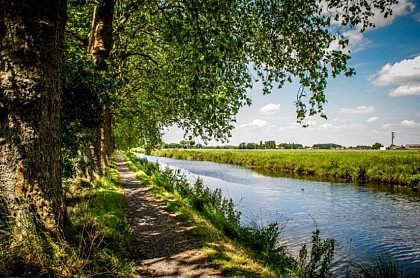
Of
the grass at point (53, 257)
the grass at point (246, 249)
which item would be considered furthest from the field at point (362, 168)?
the grass at point (53, 257)

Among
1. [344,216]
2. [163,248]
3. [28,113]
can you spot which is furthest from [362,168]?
[28,113]

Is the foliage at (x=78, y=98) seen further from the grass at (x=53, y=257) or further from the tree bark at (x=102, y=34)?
the grass at (x=53, y=257)

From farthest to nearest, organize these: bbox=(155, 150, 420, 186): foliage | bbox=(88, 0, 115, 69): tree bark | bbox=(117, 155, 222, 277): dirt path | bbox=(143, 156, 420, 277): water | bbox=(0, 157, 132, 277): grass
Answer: bbox=(155, 150, 420, 186): foliage → bbox=(88, 0, 115, 69): tree bark → bbox=(143, 156, 420, 277): water → bbox=(117, 155, 222, 277): dirt path → bbox=(0, 157, 132, 277): grass

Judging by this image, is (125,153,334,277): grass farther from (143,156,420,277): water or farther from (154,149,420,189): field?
(154,149,420,189): field

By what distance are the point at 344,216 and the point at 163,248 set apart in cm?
1253

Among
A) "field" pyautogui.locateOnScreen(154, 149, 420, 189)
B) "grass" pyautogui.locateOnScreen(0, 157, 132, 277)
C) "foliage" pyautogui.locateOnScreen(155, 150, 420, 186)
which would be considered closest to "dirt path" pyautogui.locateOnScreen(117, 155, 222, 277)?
"grass" pyautogui.locateOnScreen(0, 157, 132, 277)

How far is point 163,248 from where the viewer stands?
768 cm

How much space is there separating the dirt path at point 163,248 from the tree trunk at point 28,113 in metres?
2.22

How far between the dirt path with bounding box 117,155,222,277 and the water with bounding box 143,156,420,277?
475 cm

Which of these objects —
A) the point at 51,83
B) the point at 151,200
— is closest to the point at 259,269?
the point at 51,83

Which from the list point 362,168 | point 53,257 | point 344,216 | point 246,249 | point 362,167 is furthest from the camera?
point 362,167

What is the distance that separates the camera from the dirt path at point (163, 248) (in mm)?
6383

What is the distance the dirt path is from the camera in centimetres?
638

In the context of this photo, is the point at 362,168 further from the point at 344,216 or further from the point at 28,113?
the point at 28,113
